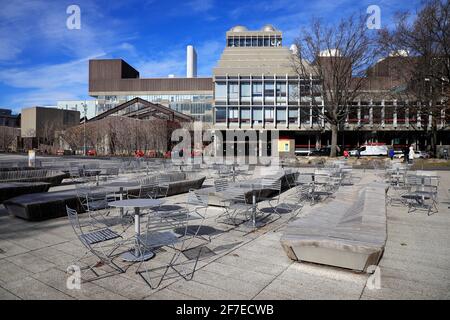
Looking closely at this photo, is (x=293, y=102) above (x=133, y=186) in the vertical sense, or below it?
above

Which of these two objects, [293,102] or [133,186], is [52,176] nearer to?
[133,186]

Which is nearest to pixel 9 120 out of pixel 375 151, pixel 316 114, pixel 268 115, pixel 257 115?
pixel 257 115

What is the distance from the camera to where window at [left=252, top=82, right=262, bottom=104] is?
56.2 metres

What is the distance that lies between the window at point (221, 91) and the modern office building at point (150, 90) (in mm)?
43058

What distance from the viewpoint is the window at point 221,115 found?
55688 millimetres

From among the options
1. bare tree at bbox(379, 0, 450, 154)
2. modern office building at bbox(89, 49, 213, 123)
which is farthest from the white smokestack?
bare tree at bbox(379, 0, 450, 154)

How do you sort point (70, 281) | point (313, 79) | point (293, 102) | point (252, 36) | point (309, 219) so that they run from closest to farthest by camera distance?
point (70, 281)
point (309, 219)
point (313, 79)
point (293, 102)
point (252, 36)

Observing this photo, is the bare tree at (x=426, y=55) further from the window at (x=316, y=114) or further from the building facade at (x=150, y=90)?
the building facade at (x=150, y=90)

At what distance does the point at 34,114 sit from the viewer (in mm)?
86562

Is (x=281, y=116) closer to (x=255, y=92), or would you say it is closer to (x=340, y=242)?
(x=255, y=92)

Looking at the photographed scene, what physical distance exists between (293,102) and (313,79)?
42.6ft

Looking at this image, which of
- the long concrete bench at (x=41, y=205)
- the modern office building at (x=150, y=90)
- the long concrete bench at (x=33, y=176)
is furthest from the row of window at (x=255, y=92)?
the long concrete bench at (x=41, y=205)

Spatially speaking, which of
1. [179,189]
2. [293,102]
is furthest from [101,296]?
[293,102]

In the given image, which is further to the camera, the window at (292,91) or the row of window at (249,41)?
the row of window at (249,41)
